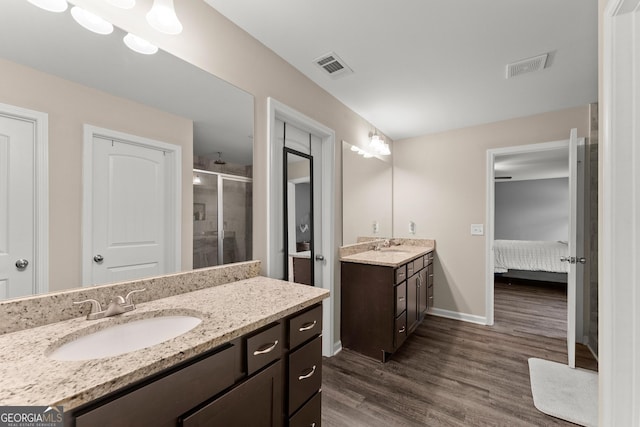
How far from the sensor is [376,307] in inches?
94.6

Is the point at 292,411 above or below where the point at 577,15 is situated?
below

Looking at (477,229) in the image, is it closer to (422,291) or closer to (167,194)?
(422,291)

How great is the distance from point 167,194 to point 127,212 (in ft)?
0.60

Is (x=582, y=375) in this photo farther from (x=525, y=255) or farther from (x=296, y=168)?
(x=525, y=255)

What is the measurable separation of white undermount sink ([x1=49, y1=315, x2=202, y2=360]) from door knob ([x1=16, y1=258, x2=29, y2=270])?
0.31 m

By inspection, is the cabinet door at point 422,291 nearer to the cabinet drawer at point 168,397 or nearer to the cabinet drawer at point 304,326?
the cabinet drawer at point 304,326

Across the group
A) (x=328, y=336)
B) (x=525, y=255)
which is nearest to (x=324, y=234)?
(x=328, y=336)

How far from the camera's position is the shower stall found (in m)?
1.40

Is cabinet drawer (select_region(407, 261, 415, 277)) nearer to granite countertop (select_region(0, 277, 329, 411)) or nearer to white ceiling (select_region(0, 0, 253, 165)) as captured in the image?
granite countertop (select_region(0, 277, 329, 411))

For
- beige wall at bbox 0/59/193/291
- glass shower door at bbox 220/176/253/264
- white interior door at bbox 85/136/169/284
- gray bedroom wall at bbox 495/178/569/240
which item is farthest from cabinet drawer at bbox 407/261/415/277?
gray bedroom wall at bbox 495/178/569/240

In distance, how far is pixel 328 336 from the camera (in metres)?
2.46

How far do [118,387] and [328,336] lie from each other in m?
2.05

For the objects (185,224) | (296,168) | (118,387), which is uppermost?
(296,168)
